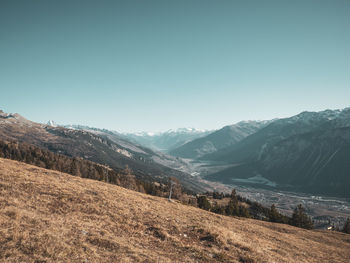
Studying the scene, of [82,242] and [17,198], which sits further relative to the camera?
[17,198]

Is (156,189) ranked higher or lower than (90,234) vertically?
lower

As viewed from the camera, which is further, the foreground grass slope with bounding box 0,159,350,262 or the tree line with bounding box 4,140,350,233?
the tree line with bounding box 4,140,350,233

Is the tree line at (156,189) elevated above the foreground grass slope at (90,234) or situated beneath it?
situated beneath

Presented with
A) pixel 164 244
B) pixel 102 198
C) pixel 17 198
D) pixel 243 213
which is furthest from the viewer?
pixel 243 213

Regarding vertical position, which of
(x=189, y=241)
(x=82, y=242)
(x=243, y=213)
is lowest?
(x=243, y=213)

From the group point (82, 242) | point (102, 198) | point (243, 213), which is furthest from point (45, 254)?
point (243, 213)

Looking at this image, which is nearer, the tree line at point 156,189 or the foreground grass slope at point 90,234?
the foreground grass slope at point 90,234

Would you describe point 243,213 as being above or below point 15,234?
below

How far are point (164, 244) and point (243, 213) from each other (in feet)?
295

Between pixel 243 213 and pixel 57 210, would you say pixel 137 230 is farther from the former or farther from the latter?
pixel 243 213

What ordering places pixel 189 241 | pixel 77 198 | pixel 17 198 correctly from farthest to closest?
pixel 77 198, pixel 17 198, pixel 189 241

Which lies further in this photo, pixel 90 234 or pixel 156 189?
pixel 156 189

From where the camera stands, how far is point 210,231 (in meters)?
20.2

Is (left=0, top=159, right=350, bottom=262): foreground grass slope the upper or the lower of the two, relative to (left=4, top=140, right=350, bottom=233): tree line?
upper
